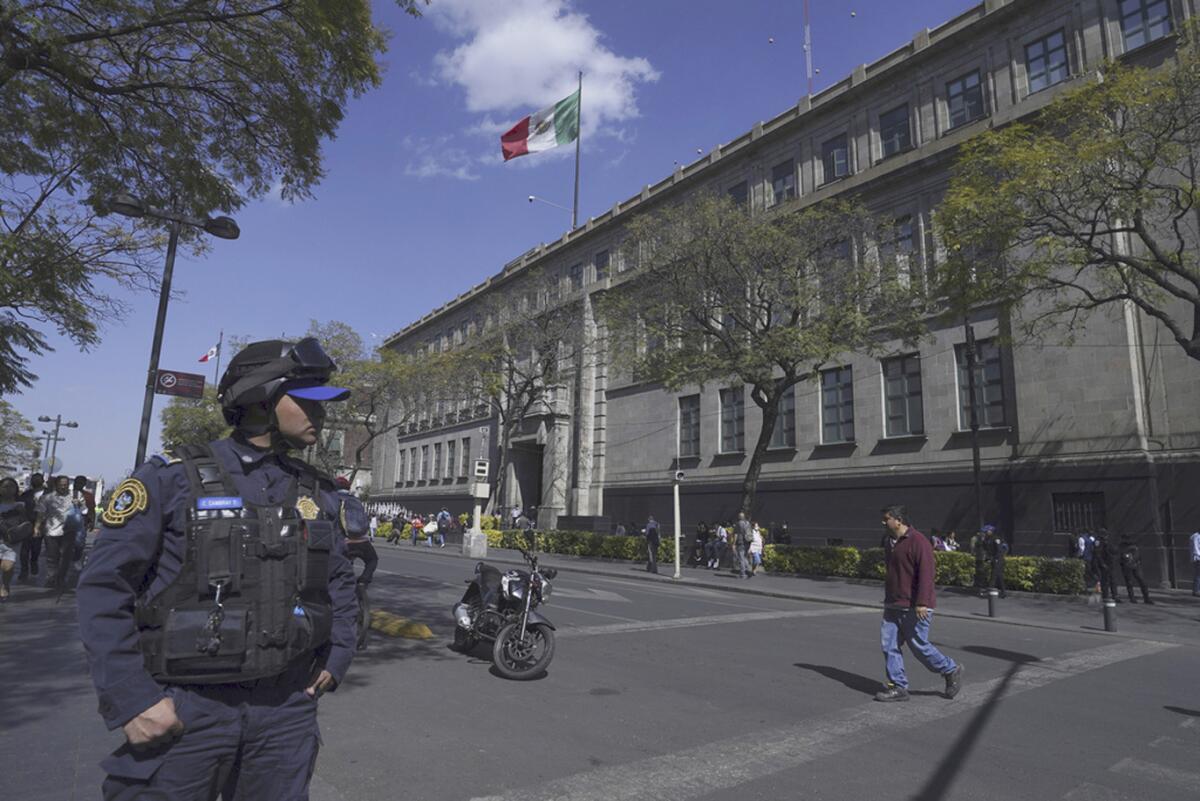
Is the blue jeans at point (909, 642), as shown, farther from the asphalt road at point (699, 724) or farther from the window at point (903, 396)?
the window at point (903, 396)

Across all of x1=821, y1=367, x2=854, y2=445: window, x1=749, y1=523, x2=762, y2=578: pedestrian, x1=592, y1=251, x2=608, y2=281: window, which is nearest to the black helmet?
x1=749, y1=523, x2=762, y2=578: pedestrian

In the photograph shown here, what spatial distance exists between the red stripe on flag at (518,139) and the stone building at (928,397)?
5.62 m

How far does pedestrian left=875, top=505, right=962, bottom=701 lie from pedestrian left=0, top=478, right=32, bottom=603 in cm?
1091

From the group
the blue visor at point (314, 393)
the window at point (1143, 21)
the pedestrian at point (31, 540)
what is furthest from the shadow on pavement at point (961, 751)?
the window at point (1143, 21)

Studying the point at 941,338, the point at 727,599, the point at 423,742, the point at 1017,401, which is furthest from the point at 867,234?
the point at 423,742

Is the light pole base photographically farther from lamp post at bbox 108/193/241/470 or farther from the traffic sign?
the traffic sign

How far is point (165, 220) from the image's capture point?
1089 cm

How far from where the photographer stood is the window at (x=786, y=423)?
28562 mm

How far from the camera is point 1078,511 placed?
20.0 metres

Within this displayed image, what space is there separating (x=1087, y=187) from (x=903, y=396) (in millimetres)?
11331

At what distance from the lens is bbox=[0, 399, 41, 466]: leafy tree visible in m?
60.7

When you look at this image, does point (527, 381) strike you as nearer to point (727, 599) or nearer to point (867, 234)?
point (867, 234)

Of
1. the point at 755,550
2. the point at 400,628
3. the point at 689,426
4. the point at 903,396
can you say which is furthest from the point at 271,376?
the point at 689,426

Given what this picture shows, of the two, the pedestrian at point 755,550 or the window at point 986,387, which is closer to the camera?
the window at point 986,387
